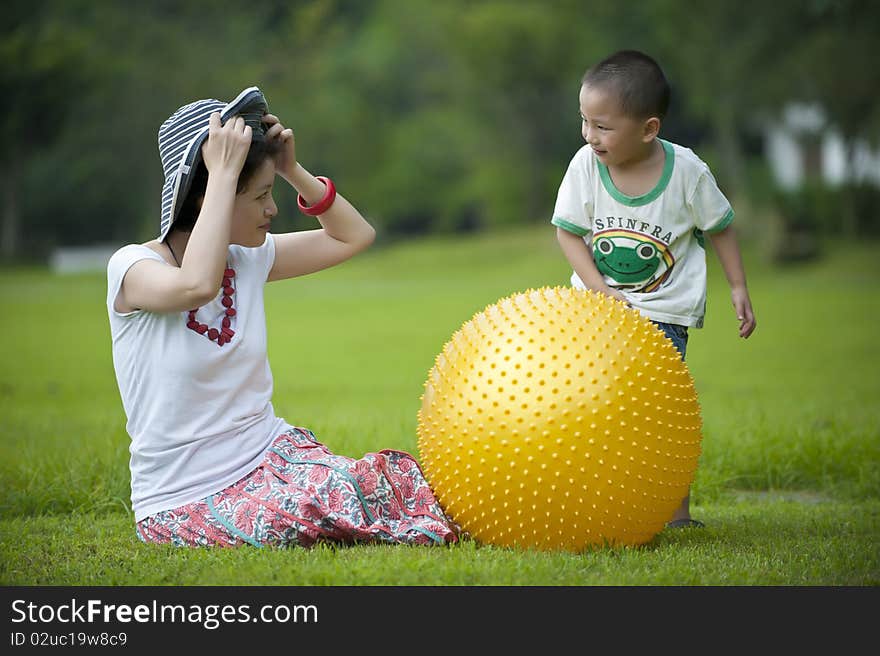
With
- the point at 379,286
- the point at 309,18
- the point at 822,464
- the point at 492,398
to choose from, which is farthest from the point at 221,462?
the point at 309,18

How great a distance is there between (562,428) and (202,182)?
159 cm

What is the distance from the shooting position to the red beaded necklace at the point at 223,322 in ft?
13.3

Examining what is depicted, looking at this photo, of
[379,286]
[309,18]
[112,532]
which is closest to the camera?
[112,532]

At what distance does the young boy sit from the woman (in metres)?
1.30

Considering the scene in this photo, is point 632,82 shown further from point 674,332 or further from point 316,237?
point 316,237

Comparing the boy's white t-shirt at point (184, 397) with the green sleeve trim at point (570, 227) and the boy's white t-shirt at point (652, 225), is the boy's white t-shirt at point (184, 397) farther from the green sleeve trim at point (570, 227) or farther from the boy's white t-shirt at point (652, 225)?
the boy's white t-shirt at point (652, 225)

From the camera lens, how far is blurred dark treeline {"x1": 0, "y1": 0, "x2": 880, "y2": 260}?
3394 cm

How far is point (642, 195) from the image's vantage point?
473 cm

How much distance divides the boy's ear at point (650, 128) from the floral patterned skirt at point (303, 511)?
1747 millimetres

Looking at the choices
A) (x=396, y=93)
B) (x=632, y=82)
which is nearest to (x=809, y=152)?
(x=396, y=93)

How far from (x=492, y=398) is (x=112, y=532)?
173 cm

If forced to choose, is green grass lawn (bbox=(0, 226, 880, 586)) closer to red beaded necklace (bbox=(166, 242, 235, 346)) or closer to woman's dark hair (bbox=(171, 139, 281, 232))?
red beaded necklace (bbox=(166, 242, 235, 346))

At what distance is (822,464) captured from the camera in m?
6.27
